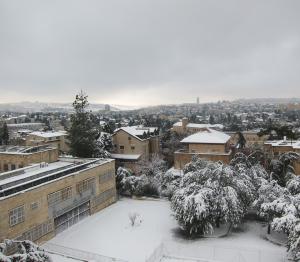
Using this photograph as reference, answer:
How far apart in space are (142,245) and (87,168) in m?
9.95

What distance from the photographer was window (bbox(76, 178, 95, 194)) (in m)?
31.5

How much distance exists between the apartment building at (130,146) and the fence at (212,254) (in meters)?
24.7

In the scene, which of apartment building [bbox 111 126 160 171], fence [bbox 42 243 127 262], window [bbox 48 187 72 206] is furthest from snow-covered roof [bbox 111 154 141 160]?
fence [bbox 42 243 127 262]

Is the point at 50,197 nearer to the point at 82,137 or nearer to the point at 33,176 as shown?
the point at 33,176

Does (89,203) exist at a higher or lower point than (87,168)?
lower

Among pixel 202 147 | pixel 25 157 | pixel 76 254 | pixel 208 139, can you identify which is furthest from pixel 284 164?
pixel 25 157

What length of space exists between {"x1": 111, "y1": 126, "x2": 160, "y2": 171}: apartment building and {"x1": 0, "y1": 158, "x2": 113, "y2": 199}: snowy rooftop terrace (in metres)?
13.0

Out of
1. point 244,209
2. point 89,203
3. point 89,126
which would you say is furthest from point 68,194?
point 89,126

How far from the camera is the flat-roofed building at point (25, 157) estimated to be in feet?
116

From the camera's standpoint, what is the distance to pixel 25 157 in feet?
116

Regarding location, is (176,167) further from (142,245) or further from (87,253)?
(87,253)

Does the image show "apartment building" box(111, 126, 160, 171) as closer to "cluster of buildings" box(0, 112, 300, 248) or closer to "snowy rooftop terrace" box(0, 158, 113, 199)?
"cluster of buildings" box(0, 112, 300, 248)

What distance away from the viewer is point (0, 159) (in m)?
38.2

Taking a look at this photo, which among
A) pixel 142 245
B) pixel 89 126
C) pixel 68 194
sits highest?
pixel 89 126
